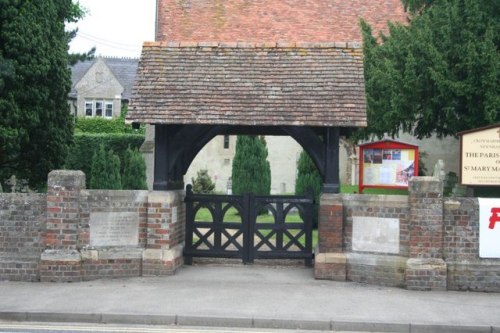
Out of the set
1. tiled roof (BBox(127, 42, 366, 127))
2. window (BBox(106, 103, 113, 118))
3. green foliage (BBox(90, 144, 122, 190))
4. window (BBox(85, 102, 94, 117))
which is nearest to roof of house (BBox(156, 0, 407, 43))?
green foliage (BBox(90, 144, 122, 190))

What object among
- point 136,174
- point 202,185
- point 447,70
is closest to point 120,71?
point 202,185

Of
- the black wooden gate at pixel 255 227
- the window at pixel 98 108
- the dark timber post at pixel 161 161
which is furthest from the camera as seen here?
the window at pixel 98 108

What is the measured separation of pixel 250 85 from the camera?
42.1ft

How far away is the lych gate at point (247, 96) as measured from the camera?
40.3 feet

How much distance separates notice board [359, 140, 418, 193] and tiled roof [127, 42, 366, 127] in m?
1.77

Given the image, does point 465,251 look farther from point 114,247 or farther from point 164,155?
point 114,247

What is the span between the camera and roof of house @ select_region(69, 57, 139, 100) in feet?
172

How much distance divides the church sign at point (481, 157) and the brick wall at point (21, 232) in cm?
794

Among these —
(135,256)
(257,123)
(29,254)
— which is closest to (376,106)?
(257,123)

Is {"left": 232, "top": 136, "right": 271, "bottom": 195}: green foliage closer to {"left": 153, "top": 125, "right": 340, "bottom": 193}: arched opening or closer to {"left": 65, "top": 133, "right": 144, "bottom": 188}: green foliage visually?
{"left": 65, "top": 133, "right": 144, "bottom": 188}: green foliage

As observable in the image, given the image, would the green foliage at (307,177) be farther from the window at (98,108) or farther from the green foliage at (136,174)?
A: the window at (98,108)

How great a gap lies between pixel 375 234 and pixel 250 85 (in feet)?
12.4

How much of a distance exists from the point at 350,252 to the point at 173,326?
443 cm

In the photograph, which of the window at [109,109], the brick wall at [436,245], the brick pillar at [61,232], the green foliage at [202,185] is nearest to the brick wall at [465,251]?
the brick wall at [436,245]
